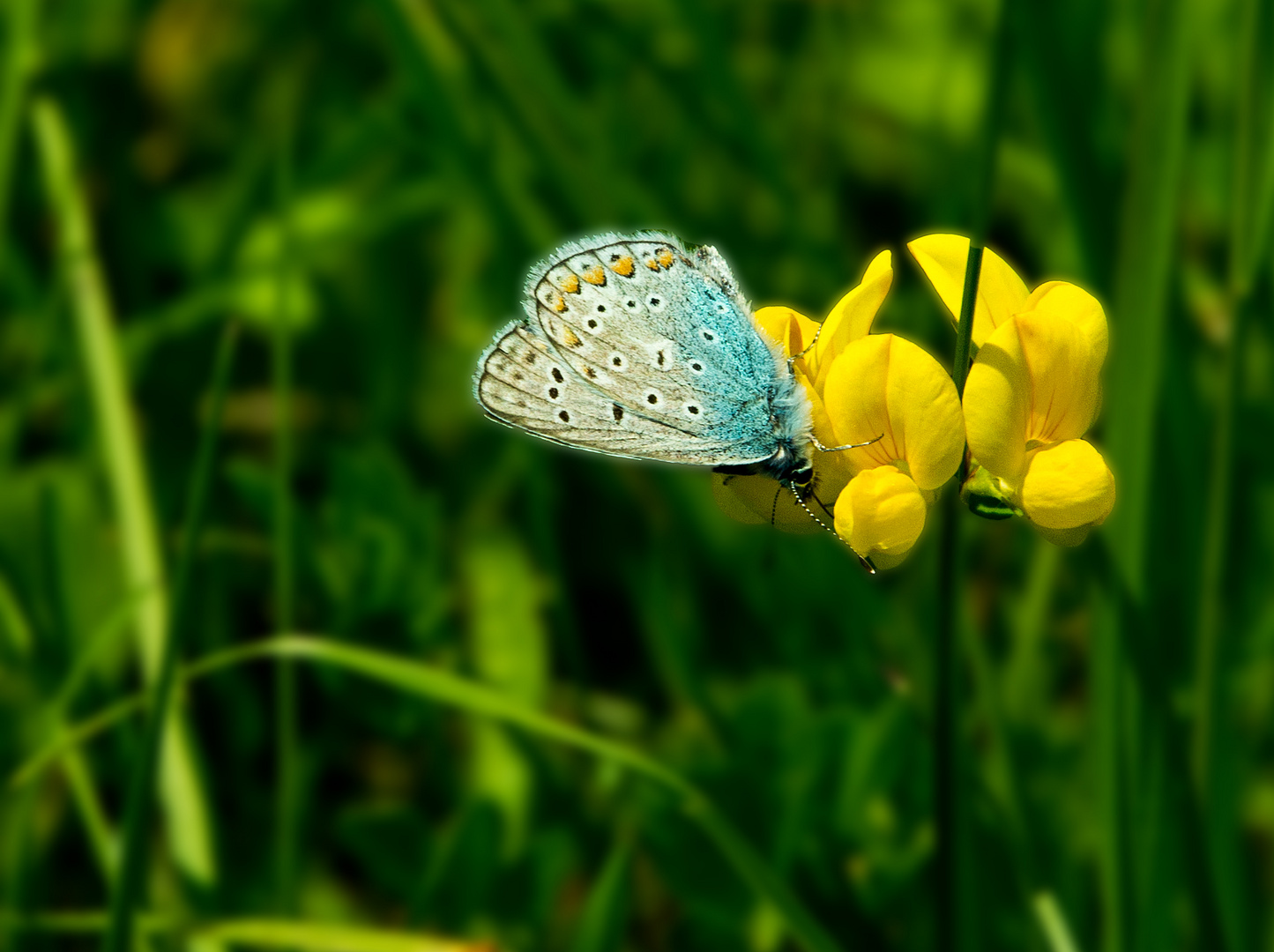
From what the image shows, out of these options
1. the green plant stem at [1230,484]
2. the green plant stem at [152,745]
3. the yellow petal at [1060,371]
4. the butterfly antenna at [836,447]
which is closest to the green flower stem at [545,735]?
the green plant stem at [152,745]

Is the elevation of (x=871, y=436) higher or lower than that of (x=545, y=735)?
higher

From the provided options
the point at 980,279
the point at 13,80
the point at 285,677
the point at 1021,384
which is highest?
the point at 13,80

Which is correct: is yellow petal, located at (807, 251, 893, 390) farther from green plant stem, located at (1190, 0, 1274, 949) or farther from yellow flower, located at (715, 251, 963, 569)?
green plant stem, located at (1190, 0, 1274, 949)

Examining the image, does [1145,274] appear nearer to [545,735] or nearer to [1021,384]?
[1021,384]

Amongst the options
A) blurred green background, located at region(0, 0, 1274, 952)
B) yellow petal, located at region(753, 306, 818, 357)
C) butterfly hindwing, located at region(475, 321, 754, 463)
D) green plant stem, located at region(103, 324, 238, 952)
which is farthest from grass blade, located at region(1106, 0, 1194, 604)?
green plant stem, located at region(103, 324, 238, 952)

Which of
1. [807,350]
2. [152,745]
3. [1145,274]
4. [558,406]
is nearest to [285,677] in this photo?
[152,745]

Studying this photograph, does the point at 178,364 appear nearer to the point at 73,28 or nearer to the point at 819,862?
the point at 73,28

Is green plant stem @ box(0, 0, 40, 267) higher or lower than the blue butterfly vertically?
higher

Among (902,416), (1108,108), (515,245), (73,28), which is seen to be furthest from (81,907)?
(1108,108)
